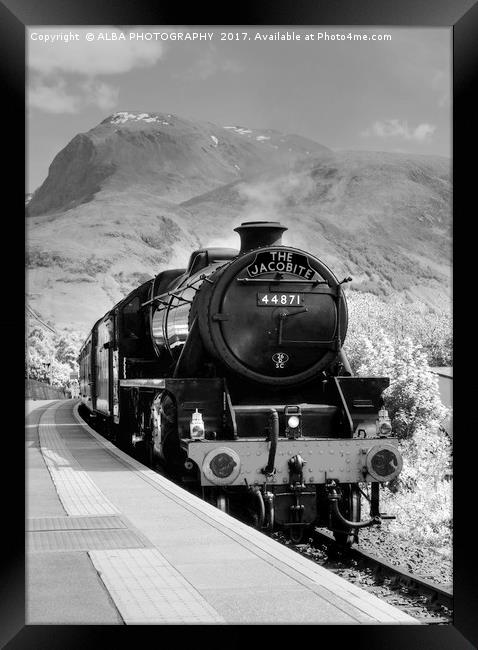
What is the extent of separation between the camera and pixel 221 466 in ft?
29.1

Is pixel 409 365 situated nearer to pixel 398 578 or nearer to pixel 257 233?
pixel 257 233

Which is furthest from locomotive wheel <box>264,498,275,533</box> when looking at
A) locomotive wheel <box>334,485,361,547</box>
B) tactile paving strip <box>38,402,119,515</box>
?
tactile paving strip <box>38,402,119,515</box>

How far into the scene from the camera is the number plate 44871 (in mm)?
9625

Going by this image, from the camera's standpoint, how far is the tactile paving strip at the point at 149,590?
15.8 ft

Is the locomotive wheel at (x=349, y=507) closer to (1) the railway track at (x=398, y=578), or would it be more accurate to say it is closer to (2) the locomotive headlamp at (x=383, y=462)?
(1) the railway track at (x=398, y=578)

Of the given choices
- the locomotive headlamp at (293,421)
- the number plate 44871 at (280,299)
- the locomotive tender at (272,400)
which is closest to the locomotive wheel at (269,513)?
the locomotive tender at (272,400)

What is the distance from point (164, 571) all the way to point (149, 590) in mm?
449

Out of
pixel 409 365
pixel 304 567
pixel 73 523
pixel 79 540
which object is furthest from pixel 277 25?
pixel 409 365

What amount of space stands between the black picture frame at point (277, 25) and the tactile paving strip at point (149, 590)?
0.60 metres
